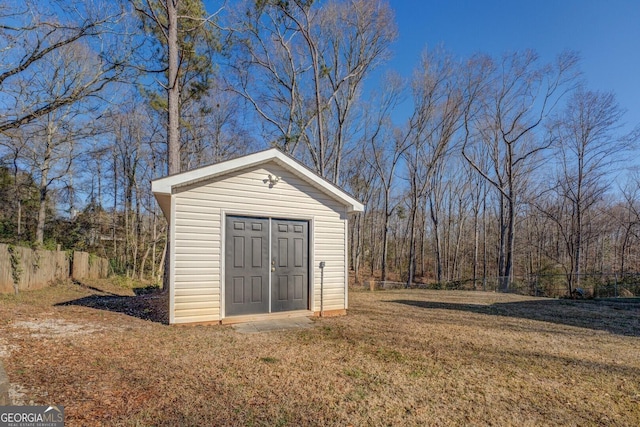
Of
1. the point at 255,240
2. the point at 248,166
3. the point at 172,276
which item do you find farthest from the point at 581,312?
the point at 172,276

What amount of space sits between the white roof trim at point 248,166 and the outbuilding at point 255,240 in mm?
17

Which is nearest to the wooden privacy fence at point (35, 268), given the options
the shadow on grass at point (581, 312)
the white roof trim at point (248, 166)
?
the white roof trim at point (248, 166)

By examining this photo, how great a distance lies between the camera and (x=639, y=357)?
181 inches

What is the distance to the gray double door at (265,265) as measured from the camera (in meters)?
6.05

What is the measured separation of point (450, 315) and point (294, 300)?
3913 mm

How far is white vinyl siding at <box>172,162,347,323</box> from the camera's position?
561 cm

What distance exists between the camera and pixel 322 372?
3.65 metres

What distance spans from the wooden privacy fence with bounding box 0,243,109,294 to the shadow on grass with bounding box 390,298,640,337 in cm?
1154

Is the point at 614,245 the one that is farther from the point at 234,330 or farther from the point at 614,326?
the point at 234,330

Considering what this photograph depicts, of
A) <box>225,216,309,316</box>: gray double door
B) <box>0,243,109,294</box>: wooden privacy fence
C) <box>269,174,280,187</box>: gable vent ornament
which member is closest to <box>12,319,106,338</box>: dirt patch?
<box>225,216,309,316</box>: gray double door

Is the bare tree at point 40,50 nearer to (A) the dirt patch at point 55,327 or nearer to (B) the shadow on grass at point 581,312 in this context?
(A) the dirt patch at point 55,327

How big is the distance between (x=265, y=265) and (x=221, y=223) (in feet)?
4.04

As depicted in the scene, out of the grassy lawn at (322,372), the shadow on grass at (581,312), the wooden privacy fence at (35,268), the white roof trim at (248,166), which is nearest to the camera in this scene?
the grassy lawn at (322,372)

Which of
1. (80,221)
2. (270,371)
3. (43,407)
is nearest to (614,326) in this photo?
(270,371)
